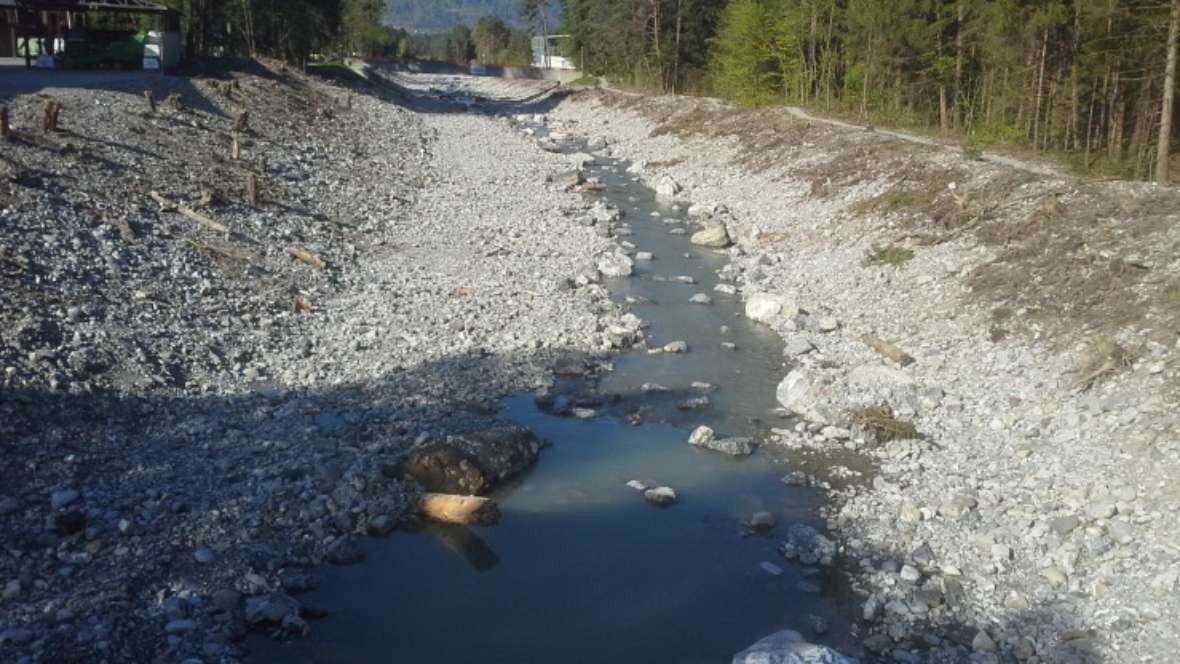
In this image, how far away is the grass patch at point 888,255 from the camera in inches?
733

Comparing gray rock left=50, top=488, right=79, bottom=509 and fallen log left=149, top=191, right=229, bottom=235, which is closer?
gray rock left=50, top=488, right=79, bottom=509

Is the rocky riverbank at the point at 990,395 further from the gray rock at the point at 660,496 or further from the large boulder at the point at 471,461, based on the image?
the large boulder at the point at 471,461

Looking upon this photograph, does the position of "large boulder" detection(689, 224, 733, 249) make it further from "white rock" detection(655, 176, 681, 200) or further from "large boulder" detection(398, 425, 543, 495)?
"large boulder" detection(398, 425, 543, 495)

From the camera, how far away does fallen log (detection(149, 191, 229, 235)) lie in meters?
18.4

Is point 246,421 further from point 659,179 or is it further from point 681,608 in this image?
point 659,179

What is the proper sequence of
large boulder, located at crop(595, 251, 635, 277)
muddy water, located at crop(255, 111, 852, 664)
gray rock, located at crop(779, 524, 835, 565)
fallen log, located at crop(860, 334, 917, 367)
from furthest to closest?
large boulder, located at crop(595, 251, 635, 277), fallen log, located at crop(860, 334, 917, 367), gray rock, located at crop(779, 524, 835, 565), muddy water, located at crop(255, 111, 852, 664)

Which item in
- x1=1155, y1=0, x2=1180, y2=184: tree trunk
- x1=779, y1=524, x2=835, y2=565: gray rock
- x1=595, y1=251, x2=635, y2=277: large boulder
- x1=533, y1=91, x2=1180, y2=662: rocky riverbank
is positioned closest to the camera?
x1=533, y1=91, x2=1180, y2=662: rocky riverbank

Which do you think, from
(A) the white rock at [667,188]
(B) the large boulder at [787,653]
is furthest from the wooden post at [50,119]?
(B) the large boulder at [787,653]

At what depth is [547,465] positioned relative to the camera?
1186 centimetres

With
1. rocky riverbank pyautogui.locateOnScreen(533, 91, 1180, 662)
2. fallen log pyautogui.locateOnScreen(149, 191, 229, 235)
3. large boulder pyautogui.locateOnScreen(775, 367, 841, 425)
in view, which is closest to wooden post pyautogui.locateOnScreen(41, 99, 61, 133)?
fallen log pyautogui.locateOnScreen(149, 191, 229, 235)

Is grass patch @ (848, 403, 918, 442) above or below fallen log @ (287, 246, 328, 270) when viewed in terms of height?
below

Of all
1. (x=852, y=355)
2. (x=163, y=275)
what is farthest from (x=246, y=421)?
(x=852, y=355)

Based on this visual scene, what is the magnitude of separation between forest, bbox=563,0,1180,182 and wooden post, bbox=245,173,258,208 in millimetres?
17180

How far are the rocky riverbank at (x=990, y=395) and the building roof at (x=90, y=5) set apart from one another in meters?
25.3
